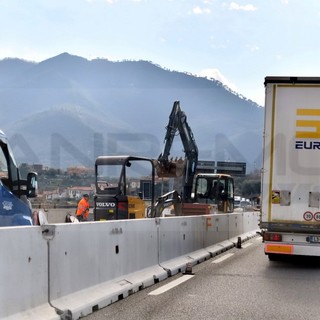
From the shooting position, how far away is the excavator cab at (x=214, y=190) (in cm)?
2548

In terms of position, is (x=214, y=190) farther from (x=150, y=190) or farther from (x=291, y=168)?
(x=291, y=168)

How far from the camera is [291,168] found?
1188 cm

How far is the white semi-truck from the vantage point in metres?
11.8

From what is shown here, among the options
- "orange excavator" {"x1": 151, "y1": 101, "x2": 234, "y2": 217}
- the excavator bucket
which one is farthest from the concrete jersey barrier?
the excavator bucket

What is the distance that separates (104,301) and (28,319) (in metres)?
1.78

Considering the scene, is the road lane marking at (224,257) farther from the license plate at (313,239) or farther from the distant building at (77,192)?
the distant building at (77,192)

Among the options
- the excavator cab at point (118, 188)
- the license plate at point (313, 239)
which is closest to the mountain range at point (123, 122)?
the excavator cab at point (118, 188)

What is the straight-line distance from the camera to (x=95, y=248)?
786 cm

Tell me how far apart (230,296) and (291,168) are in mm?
4269

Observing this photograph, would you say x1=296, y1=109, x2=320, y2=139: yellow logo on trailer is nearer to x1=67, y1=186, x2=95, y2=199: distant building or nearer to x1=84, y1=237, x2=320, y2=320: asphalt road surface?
x1=84, y1=237, x2=320, y2=320: asphalt road surface

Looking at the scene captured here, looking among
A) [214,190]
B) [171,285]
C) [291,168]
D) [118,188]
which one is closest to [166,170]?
[214,190]

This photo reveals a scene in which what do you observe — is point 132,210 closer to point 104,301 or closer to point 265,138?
point 265,138

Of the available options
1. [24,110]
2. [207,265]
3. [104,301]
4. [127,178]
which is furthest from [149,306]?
[24,110]

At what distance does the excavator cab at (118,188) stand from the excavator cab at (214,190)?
7.77 meters
